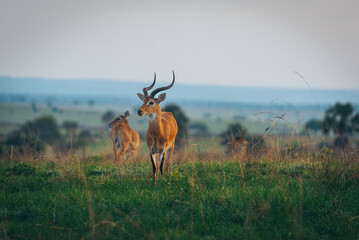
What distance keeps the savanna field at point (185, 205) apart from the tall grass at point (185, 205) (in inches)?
0.6

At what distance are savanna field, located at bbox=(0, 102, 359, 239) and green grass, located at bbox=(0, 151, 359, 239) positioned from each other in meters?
0.02

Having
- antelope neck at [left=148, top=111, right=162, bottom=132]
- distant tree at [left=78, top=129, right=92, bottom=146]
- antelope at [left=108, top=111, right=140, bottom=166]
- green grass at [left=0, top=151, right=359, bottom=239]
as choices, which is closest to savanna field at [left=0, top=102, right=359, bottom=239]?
green grass at [left=0, top=151, right=359, bottom=239]

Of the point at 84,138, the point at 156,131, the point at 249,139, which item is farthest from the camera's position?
the point at 249,139

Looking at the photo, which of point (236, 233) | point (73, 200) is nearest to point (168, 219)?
point (236, 233)

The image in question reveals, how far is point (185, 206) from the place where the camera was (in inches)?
247

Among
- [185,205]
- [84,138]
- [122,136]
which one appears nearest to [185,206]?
[185,205]

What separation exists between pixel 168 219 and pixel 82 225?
1.38m

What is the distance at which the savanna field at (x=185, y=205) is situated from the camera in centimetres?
547

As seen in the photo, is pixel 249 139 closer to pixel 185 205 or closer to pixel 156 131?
pixel 156 131

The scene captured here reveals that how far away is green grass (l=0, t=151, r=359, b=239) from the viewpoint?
5.46 m

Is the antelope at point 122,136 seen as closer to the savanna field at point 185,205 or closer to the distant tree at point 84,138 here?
the distant tree at point 84,138

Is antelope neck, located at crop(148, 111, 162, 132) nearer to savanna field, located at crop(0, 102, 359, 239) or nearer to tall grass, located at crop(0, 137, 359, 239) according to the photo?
savanna field, located at crop(0, 102, 359, 239)

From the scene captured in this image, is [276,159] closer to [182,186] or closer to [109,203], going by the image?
[182,186]

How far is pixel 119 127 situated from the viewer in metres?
15.5
